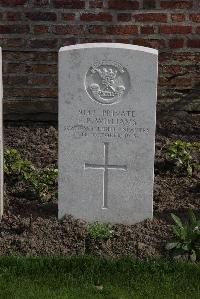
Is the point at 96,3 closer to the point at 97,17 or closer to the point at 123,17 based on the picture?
the point at 97,17

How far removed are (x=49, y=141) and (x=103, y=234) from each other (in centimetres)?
210

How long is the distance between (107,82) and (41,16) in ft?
7.67

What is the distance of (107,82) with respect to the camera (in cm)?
556

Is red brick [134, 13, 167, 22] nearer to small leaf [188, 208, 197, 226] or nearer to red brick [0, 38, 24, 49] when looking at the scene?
red brick [0, 38, 24, 49]

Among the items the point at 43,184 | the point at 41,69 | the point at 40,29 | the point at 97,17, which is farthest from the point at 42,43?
the point at 43,184

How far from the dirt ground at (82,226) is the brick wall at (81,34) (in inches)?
35.5

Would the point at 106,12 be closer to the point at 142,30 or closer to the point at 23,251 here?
the point at 142,30

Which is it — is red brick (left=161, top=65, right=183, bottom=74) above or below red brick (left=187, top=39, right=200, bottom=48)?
below

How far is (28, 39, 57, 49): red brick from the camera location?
7.73 meters

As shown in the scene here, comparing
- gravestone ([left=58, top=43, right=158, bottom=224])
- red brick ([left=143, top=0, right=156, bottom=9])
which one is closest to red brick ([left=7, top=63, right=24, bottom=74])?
red brick ([left=143, top=0, right=156, bottom=9])

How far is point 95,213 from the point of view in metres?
5.86

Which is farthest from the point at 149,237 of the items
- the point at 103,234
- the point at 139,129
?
the point at 139,129

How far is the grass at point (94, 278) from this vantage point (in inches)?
197

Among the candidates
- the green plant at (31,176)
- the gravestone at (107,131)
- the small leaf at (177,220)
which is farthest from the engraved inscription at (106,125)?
the green plant at (31,176)
